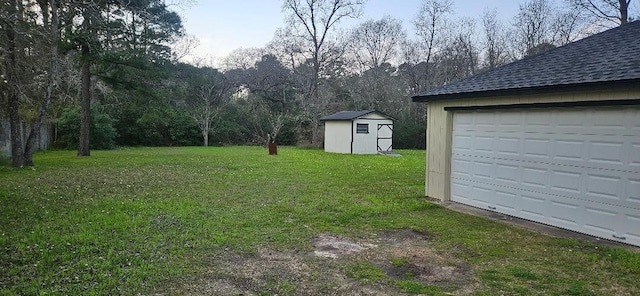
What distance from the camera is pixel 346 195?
853 cm

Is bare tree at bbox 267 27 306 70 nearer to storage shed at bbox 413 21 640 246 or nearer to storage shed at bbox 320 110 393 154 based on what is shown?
storage shed at bbox 320 110 393 154

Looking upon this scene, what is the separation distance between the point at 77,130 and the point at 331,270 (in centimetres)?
2206

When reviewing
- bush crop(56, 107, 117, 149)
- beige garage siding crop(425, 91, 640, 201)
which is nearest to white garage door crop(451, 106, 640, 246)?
beige garage siding crop(425, 91, 640, 201)

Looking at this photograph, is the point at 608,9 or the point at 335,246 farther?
the point at 608,9

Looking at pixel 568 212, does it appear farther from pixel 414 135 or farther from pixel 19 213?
pixel 414 135

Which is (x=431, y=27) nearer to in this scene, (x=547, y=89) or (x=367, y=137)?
(x=367, y=137)

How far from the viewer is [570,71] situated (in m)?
6.05

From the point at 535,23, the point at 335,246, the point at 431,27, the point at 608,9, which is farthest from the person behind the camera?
the point at 431,27

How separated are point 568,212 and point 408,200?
284cm

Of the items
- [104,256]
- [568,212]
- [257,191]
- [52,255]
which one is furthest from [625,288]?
[257,191]

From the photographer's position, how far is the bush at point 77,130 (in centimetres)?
2159

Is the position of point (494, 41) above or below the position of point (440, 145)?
above

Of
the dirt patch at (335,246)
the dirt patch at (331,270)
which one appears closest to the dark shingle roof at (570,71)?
the dirt patch at (331,270)

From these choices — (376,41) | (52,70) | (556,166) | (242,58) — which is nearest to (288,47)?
(376,41)
